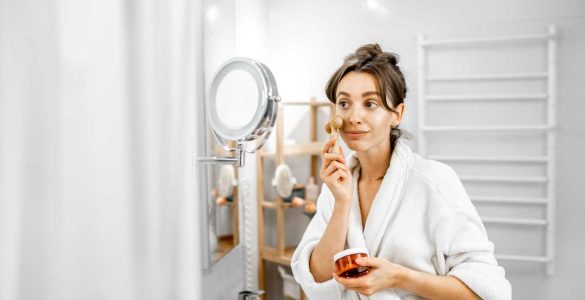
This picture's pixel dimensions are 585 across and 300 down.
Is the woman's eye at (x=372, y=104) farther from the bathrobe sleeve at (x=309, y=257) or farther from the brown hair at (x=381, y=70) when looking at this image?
the bathrobe sleeve at (x=309, y=257)

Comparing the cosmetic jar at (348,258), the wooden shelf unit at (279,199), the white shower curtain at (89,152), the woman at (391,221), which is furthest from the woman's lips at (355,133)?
the wooden shelf unit at (279,199)

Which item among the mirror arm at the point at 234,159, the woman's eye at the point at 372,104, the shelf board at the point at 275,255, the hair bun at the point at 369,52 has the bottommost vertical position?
the shelf board at the point at 275,255

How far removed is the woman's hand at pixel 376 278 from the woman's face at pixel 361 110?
0.23 m

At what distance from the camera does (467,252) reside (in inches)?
33.8

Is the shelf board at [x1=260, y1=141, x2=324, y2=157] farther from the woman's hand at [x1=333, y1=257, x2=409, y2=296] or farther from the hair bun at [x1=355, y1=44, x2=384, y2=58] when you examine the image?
the woman's hand at [x1=333, y1=257, x2=409, y2=296]

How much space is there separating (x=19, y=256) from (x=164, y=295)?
149 mm

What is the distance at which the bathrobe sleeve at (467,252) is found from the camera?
843 millimetres

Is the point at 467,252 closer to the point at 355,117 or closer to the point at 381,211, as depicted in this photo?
the point at 381,211

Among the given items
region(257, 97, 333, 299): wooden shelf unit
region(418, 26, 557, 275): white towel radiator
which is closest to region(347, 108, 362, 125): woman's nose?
region(257, 97, 333, 299): wooden shelf unit

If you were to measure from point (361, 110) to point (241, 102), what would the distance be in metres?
0.25

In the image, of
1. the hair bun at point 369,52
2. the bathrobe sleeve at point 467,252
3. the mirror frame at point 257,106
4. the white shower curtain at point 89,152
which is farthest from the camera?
the hair bun at point 369,52

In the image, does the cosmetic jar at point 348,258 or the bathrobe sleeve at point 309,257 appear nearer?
the cosmetic jar at point 348,258

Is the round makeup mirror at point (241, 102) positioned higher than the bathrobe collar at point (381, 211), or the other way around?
the round makeup mirror at point (241, 102)

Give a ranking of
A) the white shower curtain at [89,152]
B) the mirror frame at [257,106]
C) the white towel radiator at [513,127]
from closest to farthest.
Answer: the white shower curtain at [89,152]
the mirror frame at [257,106]
the white towel radiator at [513,127]
